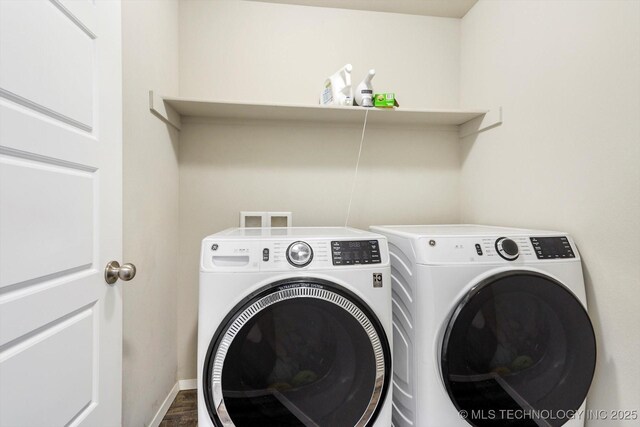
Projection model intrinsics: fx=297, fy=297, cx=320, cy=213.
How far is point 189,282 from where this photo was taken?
5.78 ft

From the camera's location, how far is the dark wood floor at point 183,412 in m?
1.46

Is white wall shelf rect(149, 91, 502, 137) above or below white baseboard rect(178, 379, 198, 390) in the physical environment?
above

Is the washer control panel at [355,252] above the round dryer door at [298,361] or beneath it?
above

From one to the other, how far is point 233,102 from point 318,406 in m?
1.36

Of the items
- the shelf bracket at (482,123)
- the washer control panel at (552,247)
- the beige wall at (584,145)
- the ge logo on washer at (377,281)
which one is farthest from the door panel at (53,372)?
the shelf bracket at (482,123)

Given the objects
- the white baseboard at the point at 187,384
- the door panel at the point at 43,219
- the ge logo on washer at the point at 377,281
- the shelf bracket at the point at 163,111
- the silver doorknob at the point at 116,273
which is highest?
the shelf bracket at the point at 163,111

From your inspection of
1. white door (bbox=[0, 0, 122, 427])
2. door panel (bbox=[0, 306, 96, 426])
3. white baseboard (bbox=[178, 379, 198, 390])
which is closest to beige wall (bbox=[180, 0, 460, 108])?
white door (bbox=[0, 0, 122, 427])

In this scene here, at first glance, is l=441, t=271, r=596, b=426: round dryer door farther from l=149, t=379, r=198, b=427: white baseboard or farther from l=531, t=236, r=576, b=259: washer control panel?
l=149, t=379, r=198, b=427: white baseboard

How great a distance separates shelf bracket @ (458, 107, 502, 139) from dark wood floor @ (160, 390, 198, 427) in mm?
2172

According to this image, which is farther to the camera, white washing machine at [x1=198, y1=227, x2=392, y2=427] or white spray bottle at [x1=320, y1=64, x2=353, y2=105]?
white spray bottle at [x1=320, y1=64, x2=353, y2=105]

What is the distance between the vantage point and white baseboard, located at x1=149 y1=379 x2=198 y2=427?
1417 millimetres

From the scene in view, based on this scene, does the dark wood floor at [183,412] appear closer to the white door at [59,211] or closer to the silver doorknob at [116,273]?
the white door at [59,211]

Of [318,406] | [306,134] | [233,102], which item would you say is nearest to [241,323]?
[318,406]

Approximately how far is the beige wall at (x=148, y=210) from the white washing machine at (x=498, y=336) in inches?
43.9
